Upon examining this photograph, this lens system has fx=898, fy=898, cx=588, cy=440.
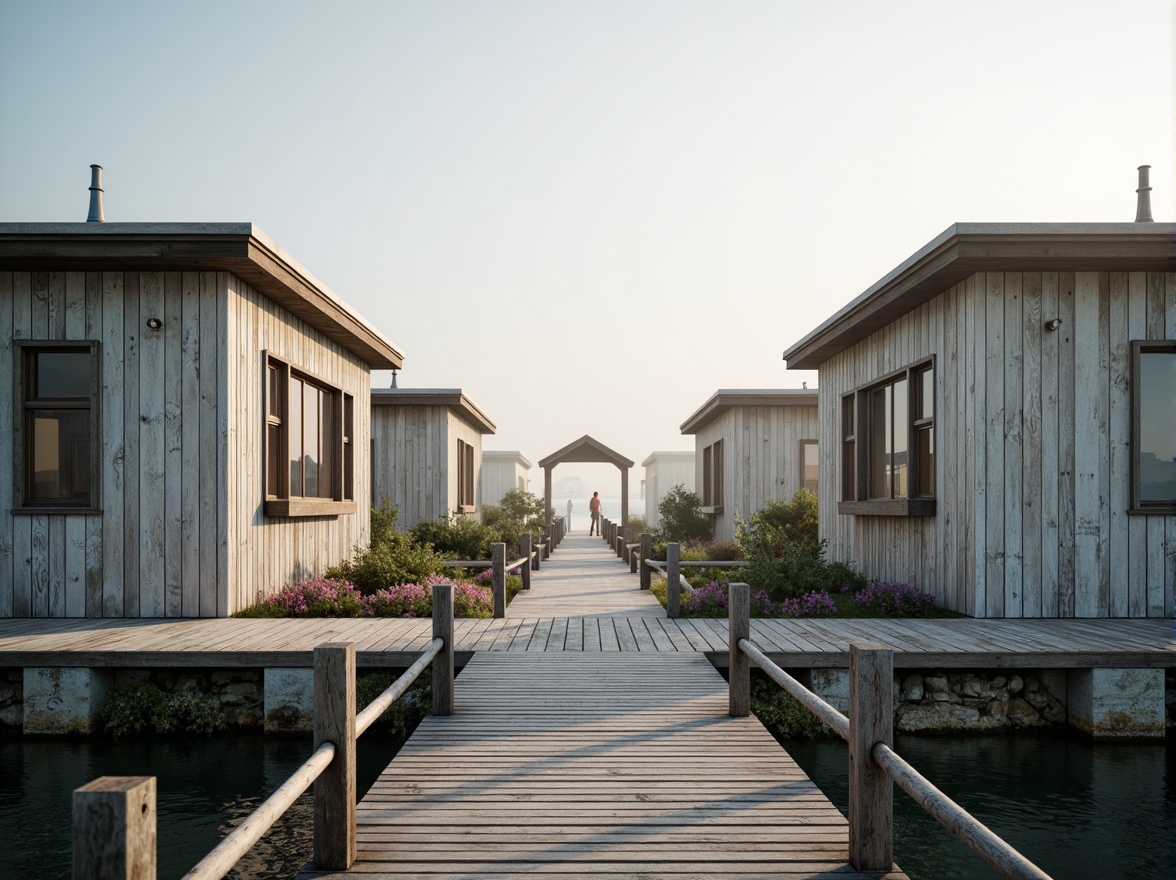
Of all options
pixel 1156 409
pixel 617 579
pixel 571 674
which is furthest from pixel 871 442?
pixel 571 674

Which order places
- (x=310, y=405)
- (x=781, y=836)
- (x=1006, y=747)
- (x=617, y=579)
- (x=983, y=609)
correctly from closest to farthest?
1. (x=781, y=836)
2. (x=1006, y=747)
3. (x=983, y=609)
4. (x=310, y=405)
5. (x=617, y=579)

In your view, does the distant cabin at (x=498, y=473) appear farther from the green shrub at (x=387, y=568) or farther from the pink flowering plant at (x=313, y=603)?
the pink flowering plant at (x=313, y=603)

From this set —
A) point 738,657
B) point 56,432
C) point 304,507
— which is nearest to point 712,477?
point 304,507

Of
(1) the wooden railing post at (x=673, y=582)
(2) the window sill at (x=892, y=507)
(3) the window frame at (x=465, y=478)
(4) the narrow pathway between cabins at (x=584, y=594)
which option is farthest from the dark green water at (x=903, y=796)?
(3) the window frame at (x=465, y=478)

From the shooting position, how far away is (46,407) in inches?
380

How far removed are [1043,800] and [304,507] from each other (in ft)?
27.9

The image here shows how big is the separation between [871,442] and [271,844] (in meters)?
10.3

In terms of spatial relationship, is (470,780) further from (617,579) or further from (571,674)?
(617,579)

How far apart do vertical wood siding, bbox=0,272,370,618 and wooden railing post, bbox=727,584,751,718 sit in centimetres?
573

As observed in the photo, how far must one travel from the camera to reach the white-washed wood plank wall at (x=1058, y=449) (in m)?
9.47

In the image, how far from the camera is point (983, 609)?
9.43 m

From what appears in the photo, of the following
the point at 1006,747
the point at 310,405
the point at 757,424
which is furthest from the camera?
the point at 757,424

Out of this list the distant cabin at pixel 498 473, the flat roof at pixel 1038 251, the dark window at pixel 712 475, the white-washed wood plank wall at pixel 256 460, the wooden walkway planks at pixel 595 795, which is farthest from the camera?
the distant cabin at pixel 498 473

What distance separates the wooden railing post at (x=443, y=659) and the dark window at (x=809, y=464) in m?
14.9
